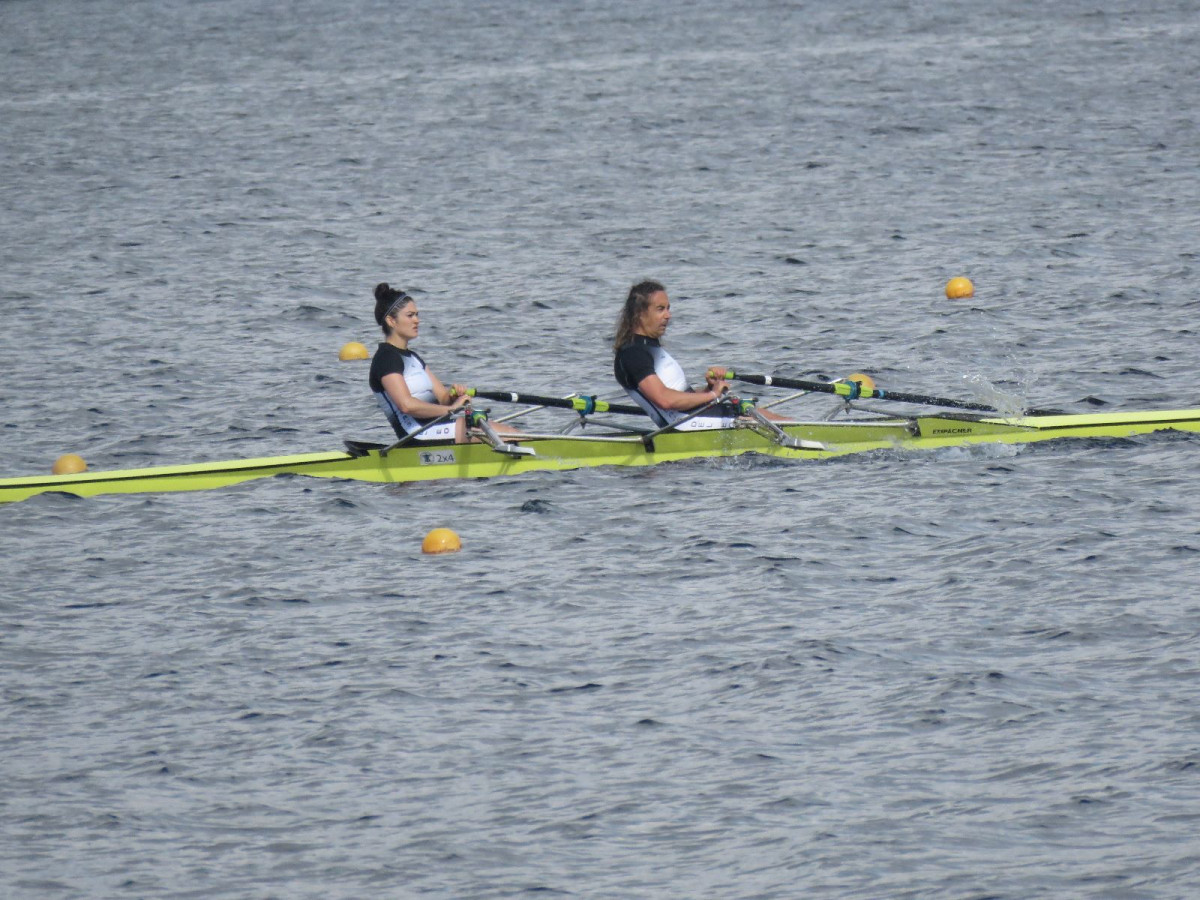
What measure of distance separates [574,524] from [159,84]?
2913 cm

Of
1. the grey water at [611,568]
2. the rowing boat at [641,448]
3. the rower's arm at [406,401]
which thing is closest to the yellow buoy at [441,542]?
the grey water at [611,568]

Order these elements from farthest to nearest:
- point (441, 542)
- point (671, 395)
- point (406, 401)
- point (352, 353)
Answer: point (352, 353), point (671, 395), point (406, 401), point (441, 542)

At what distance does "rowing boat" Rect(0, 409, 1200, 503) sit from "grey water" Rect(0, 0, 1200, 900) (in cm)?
16

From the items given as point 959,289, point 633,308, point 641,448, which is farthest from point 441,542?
point 959,289

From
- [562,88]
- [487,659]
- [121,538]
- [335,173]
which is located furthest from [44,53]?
[487,659]

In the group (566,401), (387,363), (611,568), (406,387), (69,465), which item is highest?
(387,363)

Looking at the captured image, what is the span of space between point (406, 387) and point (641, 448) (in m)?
1.71

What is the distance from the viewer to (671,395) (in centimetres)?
1292

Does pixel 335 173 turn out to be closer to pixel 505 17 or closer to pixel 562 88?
pixel 562 88

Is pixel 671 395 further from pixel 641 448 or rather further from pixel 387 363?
pixel 387 363

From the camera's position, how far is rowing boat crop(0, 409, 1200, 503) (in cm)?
1310

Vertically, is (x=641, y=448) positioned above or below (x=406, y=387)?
below

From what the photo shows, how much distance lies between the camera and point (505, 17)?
4834cm

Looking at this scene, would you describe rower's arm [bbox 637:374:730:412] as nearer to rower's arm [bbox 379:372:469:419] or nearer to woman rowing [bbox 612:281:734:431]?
woman rowing [bbox 612:281:734:431]
